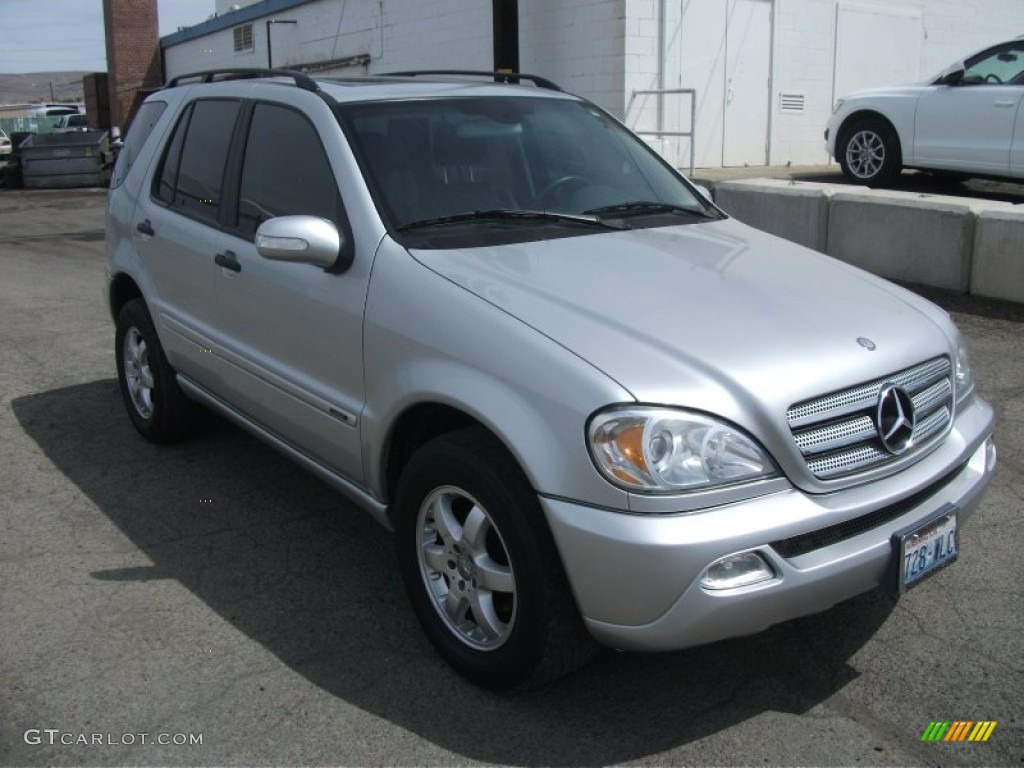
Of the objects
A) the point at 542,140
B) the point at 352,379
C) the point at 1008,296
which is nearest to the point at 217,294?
the point at 352,379

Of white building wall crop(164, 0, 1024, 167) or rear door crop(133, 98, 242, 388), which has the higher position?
white building wall crop(164, 0, 1024, 167)

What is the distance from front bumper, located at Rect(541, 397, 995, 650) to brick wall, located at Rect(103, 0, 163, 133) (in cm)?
3364

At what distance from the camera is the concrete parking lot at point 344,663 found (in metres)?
3.05

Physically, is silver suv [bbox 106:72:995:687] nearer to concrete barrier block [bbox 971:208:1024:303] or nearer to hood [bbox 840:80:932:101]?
concrete barrier block [bbox 971:208:1024:303]

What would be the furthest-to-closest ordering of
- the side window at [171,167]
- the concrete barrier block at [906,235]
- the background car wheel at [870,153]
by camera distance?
1. the background car wheel at [870,153]
2. the concrete barrier block at [906,235]
3. the side window at [171,167]

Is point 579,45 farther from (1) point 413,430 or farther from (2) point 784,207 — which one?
(1) point 413,430

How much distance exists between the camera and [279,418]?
4191 millimetres

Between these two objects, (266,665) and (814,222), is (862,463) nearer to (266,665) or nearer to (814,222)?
(266,665)

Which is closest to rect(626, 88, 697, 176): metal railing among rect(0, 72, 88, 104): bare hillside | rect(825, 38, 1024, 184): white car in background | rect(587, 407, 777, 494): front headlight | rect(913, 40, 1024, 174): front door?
rect(825, 38, 1024, 184): white car in background

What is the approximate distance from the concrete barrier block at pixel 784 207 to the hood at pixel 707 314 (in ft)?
17.5

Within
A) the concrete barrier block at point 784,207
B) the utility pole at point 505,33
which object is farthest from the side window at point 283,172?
the utility pole at point 505,33

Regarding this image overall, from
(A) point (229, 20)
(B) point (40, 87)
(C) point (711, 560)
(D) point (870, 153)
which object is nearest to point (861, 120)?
(D) point (870, 153)

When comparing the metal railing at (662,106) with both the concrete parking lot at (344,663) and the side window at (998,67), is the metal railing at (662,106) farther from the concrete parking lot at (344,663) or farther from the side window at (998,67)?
the concrete parking lot at (344,663)

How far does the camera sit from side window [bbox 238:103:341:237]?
3967 mm
